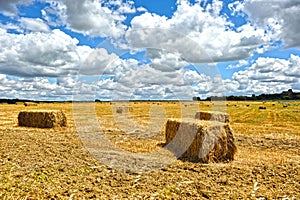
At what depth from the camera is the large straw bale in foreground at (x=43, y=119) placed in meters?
21.4

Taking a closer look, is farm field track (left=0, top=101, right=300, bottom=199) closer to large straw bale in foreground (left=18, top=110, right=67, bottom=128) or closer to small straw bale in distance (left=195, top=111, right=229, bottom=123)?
large straw bale in foreground (left=18, top=110, right=67, bottom=128)

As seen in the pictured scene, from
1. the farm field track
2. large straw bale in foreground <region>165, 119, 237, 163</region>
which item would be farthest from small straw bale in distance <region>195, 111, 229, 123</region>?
large straw bale in foreground <region>165, 119, 237, 163</region>

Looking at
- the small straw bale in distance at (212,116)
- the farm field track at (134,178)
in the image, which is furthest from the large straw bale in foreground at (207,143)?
the small straw bale in distance at (212,116)

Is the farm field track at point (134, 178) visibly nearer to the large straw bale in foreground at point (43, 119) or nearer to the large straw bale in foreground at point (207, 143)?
the large straw bale in foreground at point (207, 143)

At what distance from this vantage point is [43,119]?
21.7 metres

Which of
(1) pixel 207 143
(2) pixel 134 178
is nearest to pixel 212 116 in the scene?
(1) pixel 207 143

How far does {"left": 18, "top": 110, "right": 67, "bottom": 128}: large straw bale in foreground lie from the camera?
21406mm

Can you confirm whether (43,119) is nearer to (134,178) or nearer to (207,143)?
(207,143)

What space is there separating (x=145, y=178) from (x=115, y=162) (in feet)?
6.17

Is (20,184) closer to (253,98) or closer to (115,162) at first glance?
(115,162)

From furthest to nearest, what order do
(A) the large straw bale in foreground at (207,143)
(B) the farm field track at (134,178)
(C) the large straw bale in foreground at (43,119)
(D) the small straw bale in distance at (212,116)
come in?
1. (D) the small straw bale in distance at (212,116)
2. (C) the large straw bale in foreground at (43,119)
3. (A) the large straw bale in foreground at (207,143)
4. (B) the farm field track at (134,178)

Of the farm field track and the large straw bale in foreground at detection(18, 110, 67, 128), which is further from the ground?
the large straw bale in foreground at detection(18, 110, 67, 128)

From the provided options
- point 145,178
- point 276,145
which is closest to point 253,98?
point 276,145

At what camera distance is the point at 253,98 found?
13738 centimetres
